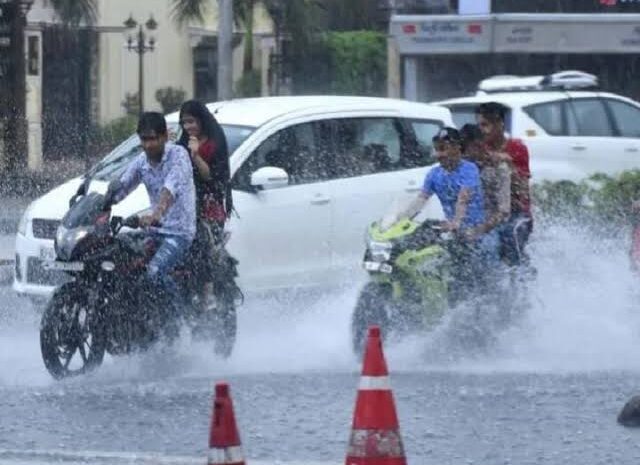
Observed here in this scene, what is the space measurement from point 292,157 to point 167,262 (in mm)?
3043

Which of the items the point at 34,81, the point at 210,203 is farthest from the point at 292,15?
the point at 210,203

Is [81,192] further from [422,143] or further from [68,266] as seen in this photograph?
[422,143]

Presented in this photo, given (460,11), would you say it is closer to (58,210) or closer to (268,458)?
Answer: (58,210)

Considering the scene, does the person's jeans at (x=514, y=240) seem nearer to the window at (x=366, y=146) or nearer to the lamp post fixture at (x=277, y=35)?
the window at (x=366, y=146)

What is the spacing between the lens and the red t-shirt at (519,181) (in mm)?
13219

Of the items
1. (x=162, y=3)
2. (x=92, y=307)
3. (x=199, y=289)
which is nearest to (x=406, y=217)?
(x=199, y=289)

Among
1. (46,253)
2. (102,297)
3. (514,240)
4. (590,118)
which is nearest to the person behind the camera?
(102,297)

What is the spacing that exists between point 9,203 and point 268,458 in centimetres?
1938

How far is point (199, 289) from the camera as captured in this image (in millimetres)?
11914

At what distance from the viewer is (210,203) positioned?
12.3 meters

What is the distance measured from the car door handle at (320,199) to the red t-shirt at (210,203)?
2079 millimetres

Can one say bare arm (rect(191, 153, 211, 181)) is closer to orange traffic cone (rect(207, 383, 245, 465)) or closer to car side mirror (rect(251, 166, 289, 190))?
car side mirror (rect(251, 166, 289, 190))

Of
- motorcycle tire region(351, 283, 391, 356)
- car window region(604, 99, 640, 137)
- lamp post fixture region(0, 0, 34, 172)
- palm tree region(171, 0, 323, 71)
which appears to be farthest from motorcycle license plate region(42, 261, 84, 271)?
palm tree region(171, 0, 323, 71)

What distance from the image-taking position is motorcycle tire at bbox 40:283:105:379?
1097 cm
